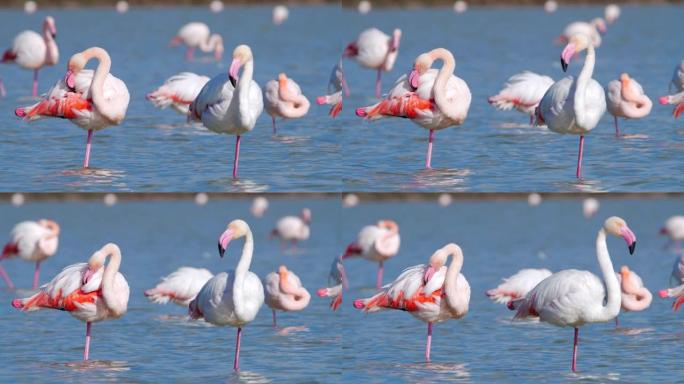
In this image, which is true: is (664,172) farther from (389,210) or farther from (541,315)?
(389,210)

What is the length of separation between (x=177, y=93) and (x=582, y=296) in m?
4.17

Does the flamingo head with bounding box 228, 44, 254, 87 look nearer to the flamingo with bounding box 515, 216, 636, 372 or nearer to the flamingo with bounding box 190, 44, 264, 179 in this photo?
the flamingo with bounding box 190, 44, 264, 179

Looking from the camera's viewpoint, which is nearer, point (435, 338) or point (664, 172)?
point (664, 172)

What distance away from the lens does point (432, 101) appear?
936cm

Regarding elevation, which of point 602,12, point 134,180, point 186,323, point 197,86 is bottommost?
point 186,323

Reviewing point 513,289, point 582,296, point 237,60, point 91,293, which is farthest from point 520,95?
point 91,293

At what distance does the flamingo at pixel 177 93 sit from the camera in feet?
38.3

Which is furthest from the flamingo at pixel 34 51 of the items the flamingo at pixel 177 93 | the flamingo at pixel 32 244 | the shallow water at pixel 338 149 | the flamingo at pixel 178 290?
the flamingo at pixel 178 290

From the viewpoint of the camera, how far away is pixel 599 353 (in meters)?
9.76

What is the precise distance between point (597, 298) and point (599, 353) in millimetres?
977

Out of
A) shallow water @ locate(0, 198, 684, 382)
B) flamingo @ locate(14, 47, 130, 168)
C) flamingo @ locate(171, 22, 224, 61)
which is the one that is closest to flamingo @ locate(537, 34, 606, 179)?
shallow water @ locate(0, 198, 684, 382)

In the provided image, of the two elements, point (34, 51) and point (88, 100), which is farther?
point (34, 51)

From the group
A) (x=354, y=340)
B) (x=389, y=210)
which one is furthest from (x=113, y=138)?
(x=389, y=210)

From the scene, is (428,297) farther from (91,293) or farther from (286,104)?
(286,104)
